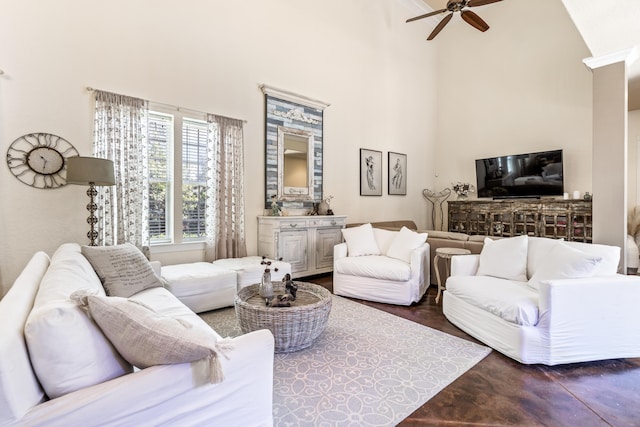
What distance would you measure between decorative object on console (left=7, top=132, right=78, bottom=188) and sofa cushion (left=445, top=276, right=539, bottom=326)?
396 centimetres

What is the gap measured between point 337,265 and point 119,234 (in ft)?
8.60

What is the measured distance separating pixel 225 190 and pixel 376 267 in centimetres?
230

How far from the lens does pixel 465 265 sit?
333cm

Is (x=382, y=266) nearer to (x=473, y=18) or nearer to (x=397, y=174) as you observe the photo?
(x=397, y=174)

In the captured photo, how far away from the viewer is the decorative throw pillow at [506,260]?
305 cm

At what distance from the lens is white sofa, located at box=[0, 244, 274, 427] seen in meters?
0.91

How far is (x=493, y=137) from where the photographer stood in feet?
22.7

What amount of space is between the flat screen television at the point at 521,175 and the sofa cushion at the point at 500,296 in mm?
3974

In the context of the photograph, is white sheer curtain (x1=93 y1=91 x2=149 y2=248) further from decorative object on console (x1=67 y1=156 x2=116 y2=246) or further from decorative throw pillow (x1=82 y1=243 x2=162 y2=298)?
decorative throw pillow (x1=82 y1=243 x2=162 y2=298)

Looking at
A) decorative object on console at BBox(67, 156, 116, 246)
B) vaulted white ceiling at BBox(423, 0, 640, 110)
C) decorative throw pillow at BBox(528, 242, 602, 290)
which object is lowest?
decorative throw pillow at BBox(528, 242, 602, 290)

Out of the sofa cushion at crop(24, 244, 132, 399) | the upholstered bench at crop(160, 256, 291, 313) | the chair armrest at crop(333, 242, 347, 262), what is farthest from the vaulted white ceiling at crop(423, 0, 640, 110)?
the sofa cushion at crop(24, 244, 132, 399)

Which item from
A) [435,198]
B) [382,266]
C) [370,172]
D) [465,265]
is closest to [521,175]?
[435,198]

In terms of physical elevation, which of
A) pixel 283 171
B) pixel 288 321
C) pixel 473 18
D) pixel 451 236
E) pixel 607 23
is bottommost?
pixel 288 321

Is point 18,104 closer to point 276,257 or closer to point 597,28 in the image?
point 276,257
